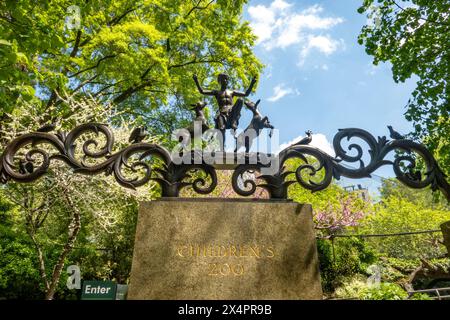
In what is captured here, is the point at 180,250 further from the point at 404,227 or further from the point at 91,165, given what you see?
the point at 404,227

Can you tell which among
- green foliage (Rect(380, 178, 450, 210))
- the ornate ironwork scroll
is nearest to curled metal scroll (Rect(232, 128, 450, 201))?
the ornate ironwork scroll

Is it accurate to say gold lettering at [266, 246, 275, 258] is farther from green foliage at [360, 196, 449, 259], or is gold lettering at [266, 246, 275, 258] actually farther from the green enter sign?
green foliage at [360, 196, 449, 259]

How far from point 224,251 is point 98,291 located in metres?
7.09

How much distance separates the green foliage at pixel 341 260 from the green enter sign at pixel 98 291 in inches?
520

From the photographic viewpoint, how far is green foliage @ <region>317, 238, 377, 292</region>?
61.9 feet

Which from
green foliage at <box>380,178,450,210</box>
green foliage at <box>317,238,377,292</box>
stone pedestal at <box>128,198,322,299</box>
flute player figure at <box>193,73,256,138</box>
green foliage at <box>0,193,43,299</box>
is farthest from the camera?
green foliage at <box>380,178,450,210</box>

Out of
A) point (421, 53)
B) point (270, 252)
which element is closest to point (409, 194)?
point (421, 53)

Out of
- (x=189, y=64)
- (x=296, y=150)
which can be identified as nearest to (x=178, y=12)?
(x=189, y=64)

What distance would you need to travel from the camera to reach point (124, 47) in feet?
42.7

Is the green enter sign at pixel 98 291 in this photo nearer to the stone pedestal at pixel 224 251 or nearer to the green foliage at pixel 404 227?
the stone pedestal at pixel 224 251

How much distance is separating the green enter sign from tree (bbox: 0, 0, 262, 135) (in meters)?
6.11

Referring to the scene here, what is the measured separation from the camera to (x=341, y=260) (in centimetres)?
1955
